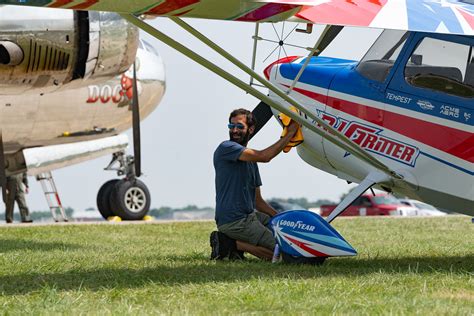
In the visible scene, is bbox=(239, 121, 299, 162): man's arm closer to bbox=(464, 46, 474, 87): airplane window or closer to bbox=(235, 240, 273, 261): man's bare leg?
bbox=(235, 240, 273, 261): man's bare leg

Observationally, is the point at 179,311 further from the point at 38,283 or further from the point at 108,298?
the point at 38,283

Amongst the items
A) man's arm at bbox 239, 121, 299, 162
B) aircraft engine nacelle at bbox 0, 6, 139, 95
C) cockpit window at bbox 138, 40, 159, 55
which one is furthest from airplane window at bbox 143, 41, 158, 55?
man's arm at bbox 239, 121, 299, 162

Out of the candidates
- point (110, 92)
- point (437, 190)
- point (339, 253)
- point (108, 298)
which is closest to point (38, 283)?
point (108, 298)

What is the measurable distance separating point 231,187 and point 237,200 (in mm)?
131

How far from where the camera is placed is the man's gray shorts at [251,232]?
367 inches

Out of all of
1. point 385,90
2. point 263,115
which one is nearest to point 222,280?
point 385,90

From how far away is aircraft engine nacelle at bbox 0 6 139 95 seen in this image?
12703 millimetres

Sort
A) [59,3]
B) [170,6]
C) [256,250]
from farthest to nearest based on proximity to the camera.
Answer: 1. [256,250]
2. [170,6]
3. [59,3]

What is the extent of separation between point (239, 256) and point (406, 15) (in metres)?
2.78

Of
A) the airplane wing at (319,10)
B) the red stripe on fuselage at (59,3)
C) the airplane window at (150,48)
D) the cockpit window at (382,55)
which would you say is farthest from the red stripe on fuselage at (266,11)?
the airplane window at (150,48)

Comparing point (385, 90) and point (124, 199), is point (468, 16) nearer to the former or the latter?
point (385, 90)

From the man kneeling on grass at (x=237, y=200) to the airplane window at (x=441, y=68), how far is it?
1.15 meters

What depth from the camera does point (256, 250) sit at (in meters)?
9.36

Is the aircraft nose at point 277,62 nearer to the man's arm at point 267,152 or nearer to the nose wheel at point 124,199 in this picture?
the man's arm at point 267,152
